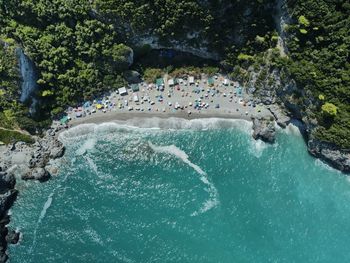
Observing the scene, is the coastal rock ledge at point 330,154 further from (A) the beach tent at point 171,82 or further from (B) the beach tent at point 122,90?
(B) the beach tent at point 122,90

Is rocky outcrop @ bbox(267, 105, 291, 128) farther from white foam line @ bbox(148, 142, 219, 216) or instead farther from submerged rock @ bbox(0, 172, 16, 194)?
submerged rock @ bbox(0, 172, 16, 194)

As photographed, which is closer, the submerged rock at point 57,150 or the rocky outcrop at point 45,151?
the rocky outcrop at point 45,151

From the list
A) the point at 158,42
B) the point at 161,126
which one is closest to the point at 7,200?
the point at 161,126

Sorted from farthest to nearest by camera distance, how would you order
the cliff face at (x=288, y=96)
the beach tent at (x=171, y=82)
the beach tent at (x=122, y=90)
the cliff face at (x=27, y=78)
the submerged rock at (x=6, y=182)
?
the beach tent at (x=122, y=90) → the beach tent at (x=171, y=82) → the submerged rock at (x=6, y=182) → the cliff face at (x=27, y=78) → the cliff face at (x=288, y=96)

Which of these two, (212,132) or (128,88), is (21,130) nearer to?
(128,88)

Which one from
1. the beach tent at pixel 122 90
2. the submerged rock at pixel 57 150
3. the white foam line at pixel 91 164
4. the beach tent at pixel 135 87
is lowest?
the white foam line at pixel 91 164

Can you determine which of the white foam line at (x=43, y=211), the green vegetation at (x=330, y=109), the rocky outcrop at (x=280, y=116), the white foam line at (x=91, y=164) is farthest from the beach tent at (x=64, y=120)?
the green vegetation at (x=330, y=109)

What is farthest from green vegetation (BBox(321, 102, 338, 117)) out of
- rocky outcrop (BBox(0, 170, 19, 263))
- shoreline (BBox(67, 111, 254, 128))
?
rocky outcrop (BBox(0, 170, 19, 263))
